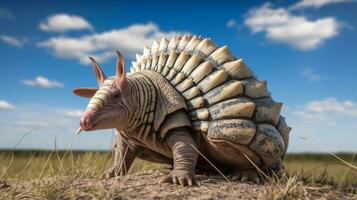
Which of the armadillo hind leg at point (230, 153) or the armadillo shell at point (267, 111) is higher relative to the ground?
the armadillo shell at point (267, 111)

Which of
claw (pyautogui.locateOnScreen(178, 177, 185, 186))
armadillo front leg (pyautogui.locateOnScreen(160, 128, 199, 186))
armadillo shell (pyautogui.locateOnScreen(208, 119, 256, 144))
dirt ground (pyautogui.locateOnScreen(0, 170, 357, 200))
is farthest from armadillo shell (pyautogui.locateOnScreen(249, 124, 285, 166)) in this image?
claw (pyautogui.locateOnScreen(178, 177, 185, 186))

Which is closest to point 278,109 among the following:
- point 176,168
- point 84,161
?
point 176,168

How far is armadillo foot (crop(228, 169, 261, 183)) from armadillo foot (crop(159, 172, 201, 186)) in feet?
2.10

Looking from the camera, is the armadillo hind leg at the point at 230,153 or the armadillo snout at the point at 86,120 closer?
the armadillo snout at the point at 86,120

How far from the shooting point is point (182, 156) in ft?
17.4

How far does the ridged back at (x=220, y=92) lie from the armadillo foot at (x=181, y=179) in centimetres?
52

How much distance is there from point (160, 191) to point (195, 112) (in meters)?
1.05

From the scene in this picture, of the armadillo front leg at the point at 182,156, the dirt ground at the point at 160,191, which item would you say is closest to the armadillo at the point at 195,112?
the armadillo front leg at the point at 182,156

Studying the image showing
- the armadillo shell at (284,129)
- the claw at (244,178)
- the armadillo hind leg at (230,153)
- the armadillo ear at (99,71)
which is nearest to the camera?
the armadillo hind leg at (230,153)

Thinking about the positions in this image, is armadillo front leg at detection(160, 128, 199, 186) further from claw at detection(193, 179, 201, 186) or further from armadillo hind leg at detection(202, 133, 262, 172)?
armadillo hind leg at detection(202, 133, 262, 172)

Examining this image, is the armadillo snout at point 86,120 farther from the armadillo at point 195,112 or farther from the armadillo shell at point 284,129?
the armadillo shell at point 284,129

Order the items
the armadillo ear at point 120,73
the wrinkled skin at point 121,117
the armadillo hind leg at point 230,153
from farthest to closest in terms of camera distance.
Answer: the armadillo hind leg at point 230,153 → the armadillo ear at point 120,73 → the wrinkled skin at point 121,117

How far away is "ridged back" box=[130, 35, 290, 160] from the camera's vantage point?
5.36 metres

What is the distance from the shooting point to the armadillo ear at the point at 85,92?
553cm
